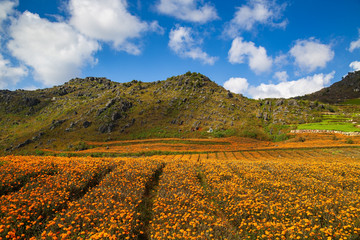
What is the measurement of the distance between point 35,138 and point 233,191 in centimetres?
10908

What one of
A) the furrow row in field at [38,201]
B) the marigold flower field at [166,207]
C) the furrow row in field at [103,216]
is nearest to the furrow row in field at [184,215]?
the marigold flower field at [166,207]

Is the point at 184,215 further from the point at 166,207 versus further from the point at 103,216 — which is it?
the point at 103,216

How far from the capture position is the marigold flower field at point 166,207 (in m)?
6.54

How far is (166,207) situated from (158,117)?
88.9 metres

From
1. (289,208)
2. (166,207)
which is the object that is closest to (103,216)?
(166,207)

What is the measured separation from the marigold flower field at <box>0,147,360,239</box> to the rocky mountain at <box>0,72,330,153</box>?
6487 cm

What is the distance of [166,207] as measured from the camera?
8891 mm

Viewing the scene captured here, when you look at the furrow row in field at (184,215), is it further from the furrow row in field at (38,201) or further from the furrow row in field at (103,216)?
the furrow row in field at (38,201)

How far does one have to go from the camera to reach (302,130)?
62344 millimetres

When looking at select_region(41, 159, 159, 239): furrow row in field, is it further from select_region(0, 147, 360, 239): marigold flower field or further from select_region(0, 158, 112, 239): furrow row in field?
select_region(0, 158, 112, 239): furrow row in field

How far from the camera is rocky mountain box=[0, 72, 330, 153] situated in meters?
80.8

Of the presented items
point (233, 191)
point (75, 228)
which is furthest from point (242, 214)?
point (75, 228)

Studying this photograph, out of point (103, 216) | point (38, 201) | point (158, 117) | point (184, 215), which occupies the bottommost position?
point (184, 215)

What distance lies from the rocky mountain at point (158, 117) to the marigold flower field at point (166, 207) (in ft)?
213
